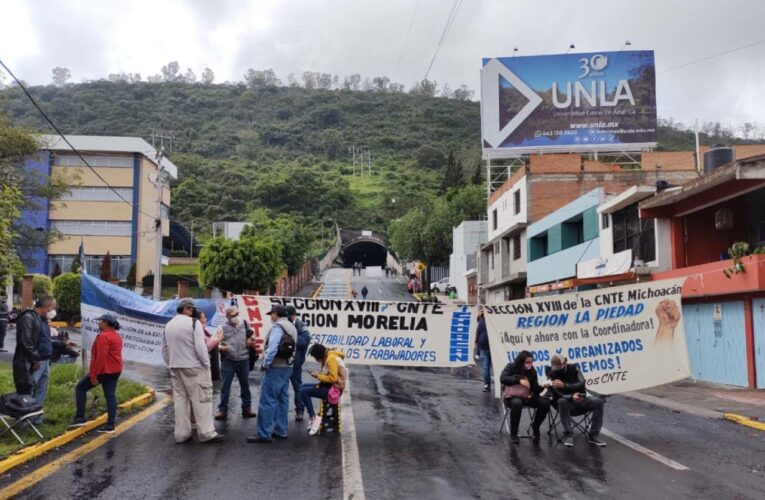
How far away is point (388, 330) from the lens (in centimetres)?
1049

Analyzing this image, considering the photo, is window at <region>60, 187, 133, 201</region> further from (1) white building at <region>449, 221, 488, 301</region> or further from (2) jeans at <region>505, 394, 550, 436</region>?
(2) jeans at <region>505, 394, 550, 436</region>

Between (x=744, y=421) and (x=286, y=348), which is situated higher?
(x=286, y=348)

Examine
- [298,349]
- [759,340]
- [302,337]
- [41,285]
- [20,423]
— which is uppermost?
[41,285]

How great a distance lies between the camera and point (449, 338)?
10.4m

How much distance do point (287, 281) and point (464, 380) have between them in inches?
1572

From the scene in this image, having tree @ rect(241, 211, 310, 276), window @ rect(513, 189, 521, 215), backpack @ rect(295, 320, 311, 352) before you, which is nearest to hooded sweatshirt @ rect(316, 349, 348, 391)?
backpack @ rect(295, 320, 311, 352)

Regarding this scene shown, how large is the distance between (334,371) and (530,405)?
8.97 feet

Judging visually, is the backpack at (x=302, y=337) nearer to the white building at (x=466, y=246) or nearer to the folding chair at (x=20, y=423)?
the folding chair at (x=20, y=423)

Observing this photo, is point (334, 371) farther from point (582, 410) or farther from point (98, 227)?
point (98, 227)

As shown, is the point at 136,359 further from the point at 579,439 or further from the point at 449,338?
the point at 579,439

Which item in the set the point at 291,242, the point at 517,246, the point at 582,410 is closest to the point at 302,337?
the point at 582,410

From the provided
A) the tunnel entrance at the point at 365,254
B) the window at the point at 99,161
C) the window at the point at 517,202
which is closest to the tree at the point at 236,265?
the window at the point at 517,202

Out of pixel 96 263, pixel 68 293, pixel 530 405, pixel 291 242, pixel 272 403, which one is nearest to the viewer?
pixel 272 403

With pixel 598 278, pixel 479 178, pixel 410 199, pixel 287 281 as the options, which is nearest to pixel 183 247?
pixel 287 281
